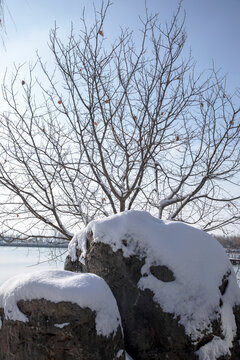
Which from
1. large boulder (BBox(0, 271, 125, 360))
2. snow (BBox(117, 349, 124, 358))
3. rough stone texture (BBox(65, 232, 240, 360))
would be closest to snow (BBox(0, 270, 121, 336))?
large boulder (BBox(0, 271, 125, 360))

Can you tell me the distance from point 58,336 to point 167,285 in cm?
92

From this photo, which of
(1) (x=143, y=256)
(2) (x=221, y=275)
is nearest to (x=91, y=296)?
(1) (x=143, y=256)

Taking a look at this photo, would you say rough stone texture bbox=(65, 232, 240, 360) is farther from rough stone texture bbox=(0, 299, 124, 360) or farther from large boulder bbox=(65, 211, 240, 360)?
rough stone texture bbox=(0, 299, 124, 360)

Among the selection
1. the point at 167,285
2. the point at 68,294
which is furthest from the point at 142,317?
the point at 68,294

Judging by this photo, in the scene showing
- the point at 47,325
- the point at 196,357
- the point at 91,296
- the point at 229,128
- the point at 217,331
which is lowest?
the point at 196,357

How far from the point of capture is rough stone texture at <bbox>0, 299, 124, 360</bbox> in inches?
74.3

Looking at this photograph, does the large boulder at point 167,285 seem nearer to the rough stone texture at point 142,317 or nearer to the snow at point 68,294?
the rough stone texture at point 142,317

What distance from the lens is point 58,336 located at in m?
1.90

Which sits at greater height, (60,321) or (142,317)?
(60,321)

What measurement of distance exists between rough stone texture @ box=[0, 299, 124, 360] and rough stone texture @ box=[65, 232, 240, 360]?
13.2 inches

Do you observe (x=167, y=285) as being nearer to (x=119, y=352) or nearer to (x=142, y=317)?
(x=142, y=317)

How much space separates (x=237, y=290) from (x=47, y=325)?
1595 mm

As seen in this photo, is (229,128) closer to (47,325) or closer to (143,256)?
(143,256)

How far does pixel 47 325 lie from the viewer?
192cm
